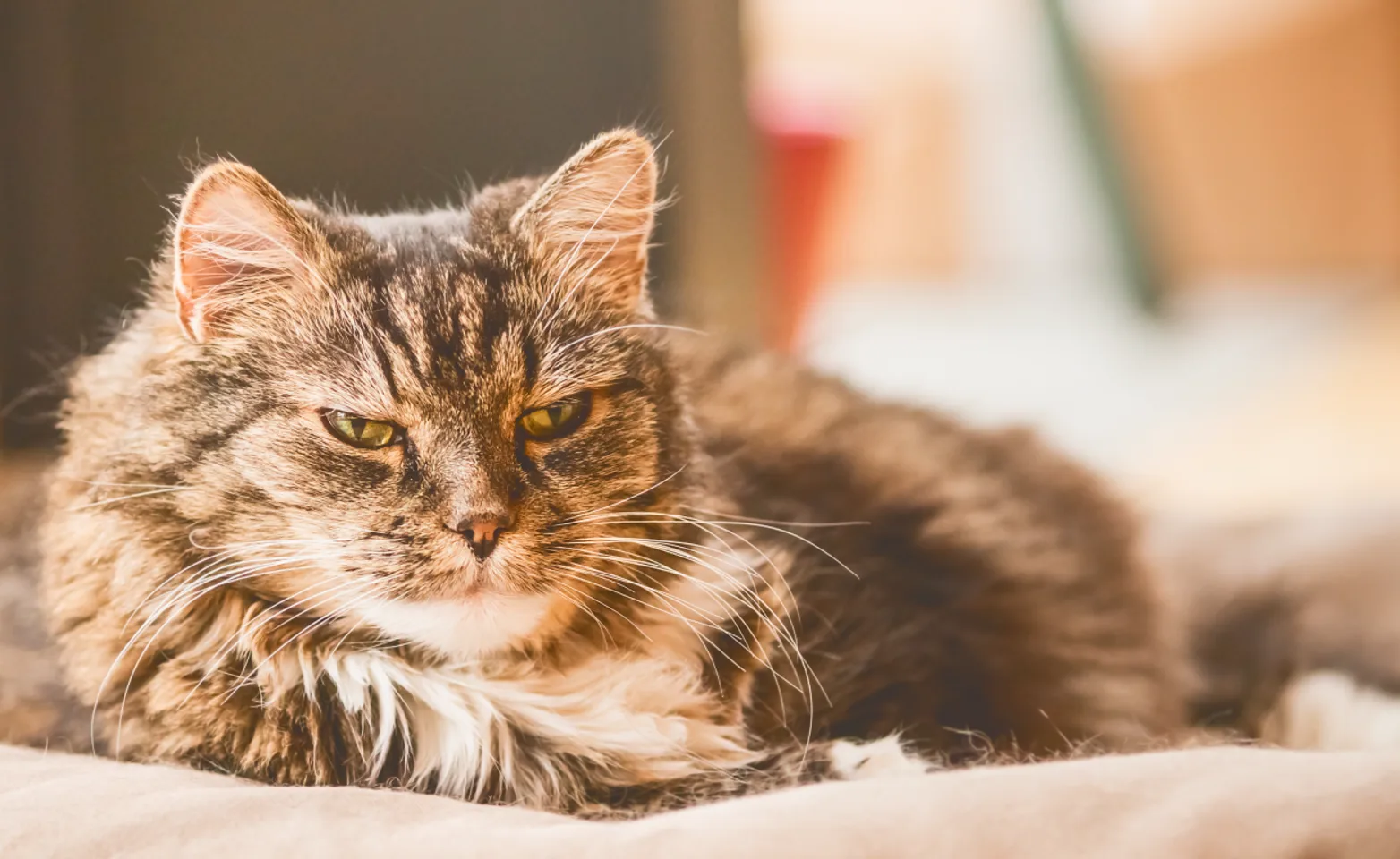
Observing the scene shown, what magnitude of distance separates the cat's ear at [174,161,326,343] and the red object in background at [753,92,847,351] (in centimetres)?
160

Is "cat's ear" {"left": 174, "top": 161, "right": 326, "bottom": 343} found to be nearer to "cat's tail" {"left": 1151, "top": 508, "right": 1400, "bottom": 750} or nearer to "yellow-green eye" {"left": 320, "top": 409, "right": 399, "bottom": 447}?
"yellow-green eye" {"left": 320, "top": 409, "right": 399, "bottom": 447}

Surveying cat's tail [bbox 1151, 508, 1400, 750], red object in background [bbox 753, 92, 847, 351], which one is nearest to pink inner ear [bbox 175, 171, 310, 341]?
cat's tail [bbox 1151, 508, 1400, 750]

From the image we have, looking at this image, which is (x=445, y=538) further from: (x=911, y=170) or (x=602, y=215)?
(x=911, y=170)

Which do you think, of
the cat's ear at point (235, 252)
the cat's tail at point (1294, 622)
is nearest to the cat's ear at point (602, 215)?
the cat's ear at point (235, 252)

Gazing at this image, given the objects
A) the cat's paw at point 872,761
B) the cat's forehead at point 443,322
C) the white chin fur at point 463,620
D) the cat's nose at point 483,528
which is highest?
the cat's forehead at point 443,322

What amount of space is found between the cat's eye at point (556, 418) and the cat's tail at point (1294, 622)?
77cm

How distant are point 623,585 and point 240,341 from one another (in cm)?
32

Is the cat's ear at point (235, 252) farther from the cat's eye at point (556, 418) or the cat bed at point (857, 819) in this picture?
the cat bed at point (857, 819)

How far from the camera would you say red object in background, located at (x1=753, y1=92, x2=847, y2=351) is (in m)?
2.53

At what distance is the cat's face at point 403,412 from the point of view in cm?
82

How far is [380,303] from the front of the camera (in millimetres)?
841

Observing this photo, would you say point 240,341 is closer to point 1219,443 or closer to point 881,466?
point 881,466

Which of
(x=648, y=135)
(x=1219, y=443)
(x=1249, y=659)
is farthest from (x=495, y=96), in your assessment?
(x=1219, y=443)

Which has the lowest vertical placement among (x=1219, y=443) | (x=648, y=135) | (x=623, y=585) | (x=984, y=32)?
(x=1219, y=443)
